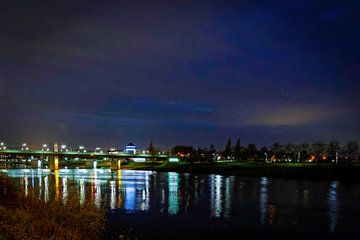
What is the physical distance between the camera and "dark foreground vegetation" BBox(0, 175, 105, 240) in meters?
21.4

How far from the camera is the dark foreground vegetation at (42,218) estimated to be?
70.1ft

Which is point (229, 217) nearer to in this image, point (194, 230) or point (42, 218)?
point (194, 230)

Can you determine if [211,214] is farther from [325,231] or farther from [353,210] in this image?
[353,210]

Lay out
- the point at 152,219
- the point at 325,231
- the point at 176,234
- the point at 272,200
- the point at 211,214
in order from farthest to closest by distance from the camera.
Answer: the point at 272,200 → the point at 211,214 → the point at 152,219 → the point at 325,231 → the point at 176,234

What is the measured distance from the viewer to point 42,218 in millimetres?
25141

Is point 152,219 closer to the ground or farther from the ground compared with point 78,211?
closer to the ground

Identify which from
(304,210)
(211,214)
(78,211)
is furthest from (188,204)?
(78,211)

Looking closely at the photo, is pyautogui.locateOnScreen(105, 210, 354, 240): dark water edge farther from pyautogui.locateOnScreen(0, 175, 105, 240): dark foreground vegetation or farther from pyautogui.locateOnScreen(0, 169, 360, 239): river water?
pyautogui.locateOnScreen(0, 175, 105, 240): dark foreground vegetation

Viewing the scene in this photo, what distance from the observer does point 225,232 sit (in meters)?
34.6

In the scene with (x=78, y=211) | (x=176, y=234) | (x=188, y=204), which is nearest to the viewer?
(x=78, y=211)

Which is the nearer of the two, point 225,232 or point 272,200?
point 225,232

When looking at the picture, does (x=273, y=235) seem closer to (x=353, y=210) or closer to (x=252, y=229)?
(x=252, y=229)

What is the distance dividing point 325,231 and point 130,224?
620 inches

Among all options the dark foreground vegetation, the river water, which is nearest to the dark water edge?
the river water
